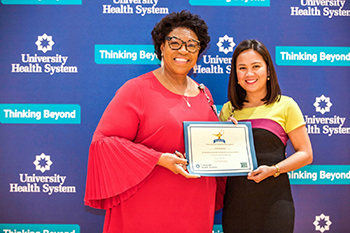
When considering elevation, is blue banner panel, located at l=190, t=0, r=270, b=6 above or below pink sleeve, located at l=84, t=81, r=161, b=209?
above

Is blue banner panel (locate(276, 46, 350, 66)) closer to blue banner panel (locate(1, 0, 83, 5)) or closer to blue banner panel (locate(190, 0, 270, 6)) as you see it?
blue banner panel (locate(190, 0, 270, 6))

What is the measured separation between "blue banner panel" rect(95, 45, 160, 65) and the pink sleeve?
84 cm

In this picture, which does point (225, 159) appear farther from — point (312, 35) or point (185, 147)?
point (312, 35)

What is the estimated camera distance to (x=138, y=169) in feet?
4.70

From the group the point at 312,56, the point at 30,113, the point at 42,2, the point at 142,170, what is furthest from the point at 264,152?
the point at 42,2

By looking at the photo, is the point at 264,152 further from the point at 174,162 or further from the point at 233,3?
the point at 233,3

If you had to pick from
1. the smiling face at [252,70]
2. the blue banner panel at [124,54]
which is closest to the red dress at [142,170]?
the smiling face at [252,70]

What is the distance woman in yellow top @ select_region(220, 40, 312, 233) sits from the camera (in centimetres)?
150

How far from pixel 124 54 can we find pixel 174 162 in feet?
4.19

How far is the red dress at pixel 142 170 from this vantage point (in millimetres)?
1437

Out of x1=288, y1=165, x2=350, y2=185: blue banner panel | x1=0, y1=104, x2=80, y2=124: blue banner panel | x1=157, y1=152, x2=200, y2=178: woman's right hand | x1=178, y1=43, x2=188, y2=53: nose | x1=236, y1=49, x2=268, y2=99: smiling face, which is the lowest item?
x1=288, y1=165, x2=350, y2=185: blue banner panel

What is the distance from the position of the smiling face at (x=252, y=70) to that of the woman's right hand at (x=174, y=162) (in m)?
0.69

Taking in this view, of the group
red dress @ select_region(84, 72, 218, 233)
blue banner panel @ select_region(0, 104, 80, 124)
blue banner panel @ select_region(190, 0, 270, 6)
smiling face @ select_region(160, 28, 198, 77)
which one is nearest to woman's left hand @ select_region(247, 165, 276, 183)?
red dress @ select_region(84, 72, 218, 233)

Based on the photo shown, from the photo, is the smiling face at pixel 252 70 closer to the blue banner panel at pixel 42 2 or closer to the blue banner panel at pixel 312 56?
the blue banner panel at pixel 312 56
